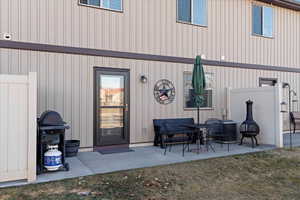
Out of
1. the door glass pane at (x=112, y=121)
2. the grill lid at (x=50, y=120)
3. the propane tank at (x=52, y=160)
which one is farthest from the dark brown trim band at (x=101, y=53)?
the propane tank at (x=52, y=160)

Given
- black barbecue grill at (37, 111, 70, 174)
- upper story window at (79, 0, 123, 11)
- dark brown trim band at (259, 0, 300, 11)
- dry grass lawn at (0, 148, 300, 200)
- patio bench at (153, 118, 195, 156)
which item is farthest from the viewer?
dark brown trim band at (259, 0, 300, 11)

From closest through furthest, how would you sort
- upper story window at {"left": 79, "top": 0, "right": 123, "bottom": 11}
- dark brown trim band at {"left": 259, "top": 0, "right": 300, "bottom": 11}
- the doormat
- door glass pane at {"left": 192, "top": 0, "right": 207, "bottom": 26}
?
1. the doormat
2. upper story window at {"left": 79, "top": 0, "right": 123, "bottom": 11}
3. door glass pane at {"left": 192, "top": 0, "right": 207, "bottom": 26}
4. dark brown trim band at {"left": 259, "top": 0, "right": 300, "bottom": 11}

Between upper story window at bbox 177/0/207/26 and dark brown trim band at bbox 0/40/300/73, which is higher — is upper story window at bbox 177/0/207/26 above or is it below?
above

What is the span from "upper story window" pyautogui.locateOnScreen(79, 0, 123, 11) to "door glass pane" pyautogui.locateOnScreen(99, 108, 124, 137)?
2.72 metres

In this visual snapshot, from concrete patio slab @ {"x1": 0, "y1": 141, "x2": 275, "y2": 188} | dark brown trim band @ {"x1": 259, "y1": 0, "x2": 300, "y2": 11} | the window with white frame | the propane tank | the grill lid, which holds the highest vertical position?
dark brown trim band @ {"x1": 259, "y1": 0, "x2": 300, "y2": 11}

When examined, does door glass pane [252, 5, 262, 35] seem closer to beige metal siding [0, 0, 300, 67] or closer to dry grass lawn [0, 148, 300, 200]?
beige metal siding [0, 0, 300, 67]

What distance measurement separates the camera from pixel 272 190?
138 inches

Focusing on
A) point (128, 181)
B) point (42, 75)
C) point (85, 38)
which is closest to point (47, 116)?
point (42, 75)

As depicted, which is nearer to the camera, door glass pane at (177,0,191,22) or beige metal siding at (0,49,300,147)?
beige metal siding at (0,49,300,147)

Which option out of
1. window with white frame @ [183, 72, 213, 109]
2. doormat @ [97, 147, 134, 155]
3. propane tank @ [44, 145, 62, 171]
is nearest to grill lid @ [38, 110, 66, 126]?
propane tank @ [44, 145, 62, 171]

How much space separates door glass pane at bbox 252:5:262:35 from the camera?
8828mm

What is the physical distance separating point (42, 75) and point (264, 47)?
25.9 feet

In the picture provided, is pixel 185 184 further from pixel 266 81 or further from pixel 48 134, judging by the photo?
pixel 266 81

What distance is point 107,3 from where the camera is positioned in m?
6.26
